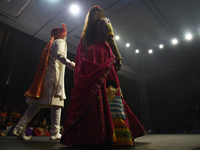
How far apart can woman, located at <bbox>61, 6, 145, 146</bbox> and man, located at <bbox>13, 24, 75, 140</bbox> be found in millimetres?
483

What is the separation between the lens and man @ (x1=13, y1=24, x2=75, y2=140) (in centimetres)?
170

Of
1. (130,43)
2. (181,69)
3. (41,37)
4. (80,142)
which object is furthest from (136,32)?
(80,142)

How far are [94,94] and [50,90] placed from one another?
0.92 m

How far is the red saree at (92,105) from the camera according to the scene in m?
0.98

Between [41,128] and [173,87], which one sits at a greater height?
[173,87]

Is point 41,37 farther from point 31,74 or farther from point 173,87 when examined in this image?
point 173,87

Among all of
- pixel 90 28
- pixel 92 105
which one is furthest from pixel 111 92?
pixel 90 28

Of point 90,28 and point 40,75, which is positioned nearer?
point 90,28

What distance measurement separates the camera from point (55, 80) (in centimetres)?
188

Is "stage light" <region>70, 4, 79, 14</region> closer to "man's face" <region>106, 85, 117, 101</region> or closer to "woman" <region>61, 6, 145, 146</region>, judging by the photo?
"woman" <region>61, 6, 145, 146</region>

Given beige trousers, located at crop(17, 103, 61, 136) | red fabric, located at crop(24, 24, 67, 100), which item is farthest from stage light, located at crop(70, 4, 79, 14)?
beige trousers, located at crop(17, 103, 61, 136)

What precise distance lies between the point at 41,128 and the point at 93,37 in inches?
123

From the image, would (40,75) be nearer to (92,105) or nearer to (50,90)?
(50,90)

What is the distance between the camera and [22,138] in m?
1.71
